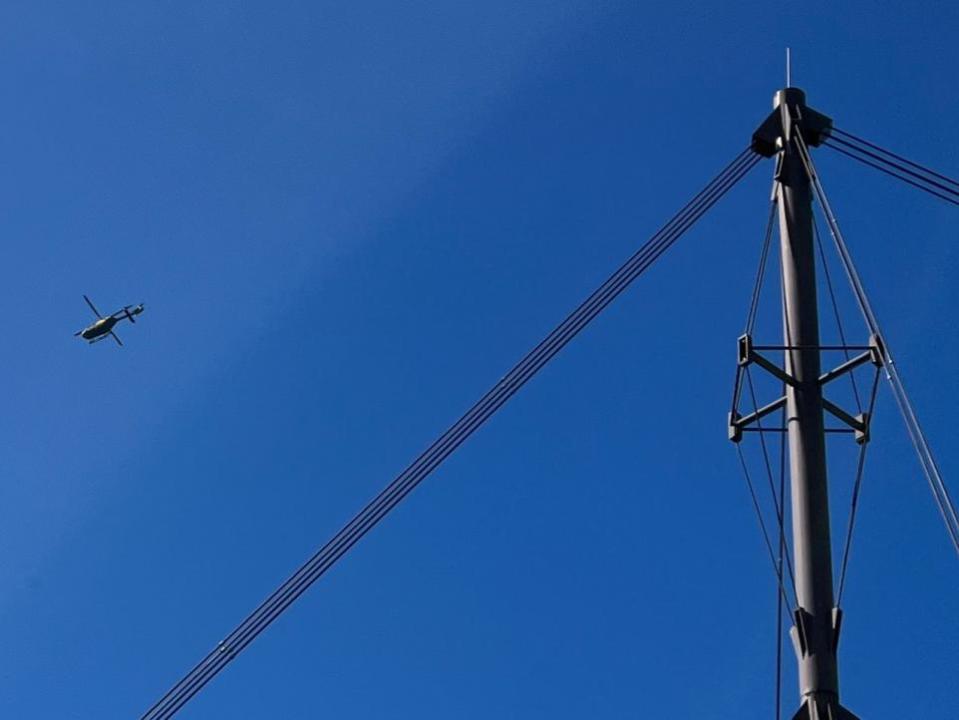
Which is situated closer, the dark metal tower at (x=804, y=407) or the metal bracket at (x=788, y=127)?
the dark metal tower at (x=804, y=407)

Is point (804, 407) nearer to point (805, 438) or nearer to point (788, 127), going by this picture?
point (805, 438)

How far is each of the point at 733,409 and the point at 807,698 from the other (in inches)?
180

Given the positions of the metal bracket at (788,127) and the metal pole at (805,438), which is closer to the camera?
the metal pole at (805,438)

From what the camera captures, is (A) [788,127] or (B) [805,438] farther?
(A) [788,127]

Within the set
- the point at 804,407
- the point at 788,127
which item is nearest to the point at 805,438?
the point at 804,407

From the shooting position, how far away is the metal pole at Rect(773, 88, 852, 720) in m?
19.6

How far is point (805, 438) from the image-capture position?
69.5 ft

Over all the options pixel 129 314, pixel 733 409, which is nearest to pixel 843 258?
pixel 733 409

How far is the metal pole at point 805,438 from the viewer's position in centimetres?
1959

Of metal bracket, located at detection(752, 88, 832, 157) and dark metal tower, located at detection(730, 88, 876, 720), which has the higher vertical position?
metal bracket, located at detection(752, 88, 832, 157)

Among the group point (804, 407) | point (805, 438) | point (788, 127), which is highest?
point (788, 127)

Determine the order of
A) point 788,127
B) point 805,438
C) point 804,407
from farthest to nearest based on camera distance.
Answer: point 788,127, point 804,407, point 805,438

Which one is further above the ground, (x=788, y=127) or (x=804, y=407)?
(x=788, y=127)

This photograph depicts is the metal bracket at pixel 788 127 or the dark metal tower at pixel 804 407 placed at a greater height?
the metal bracket at pixel 788 127
